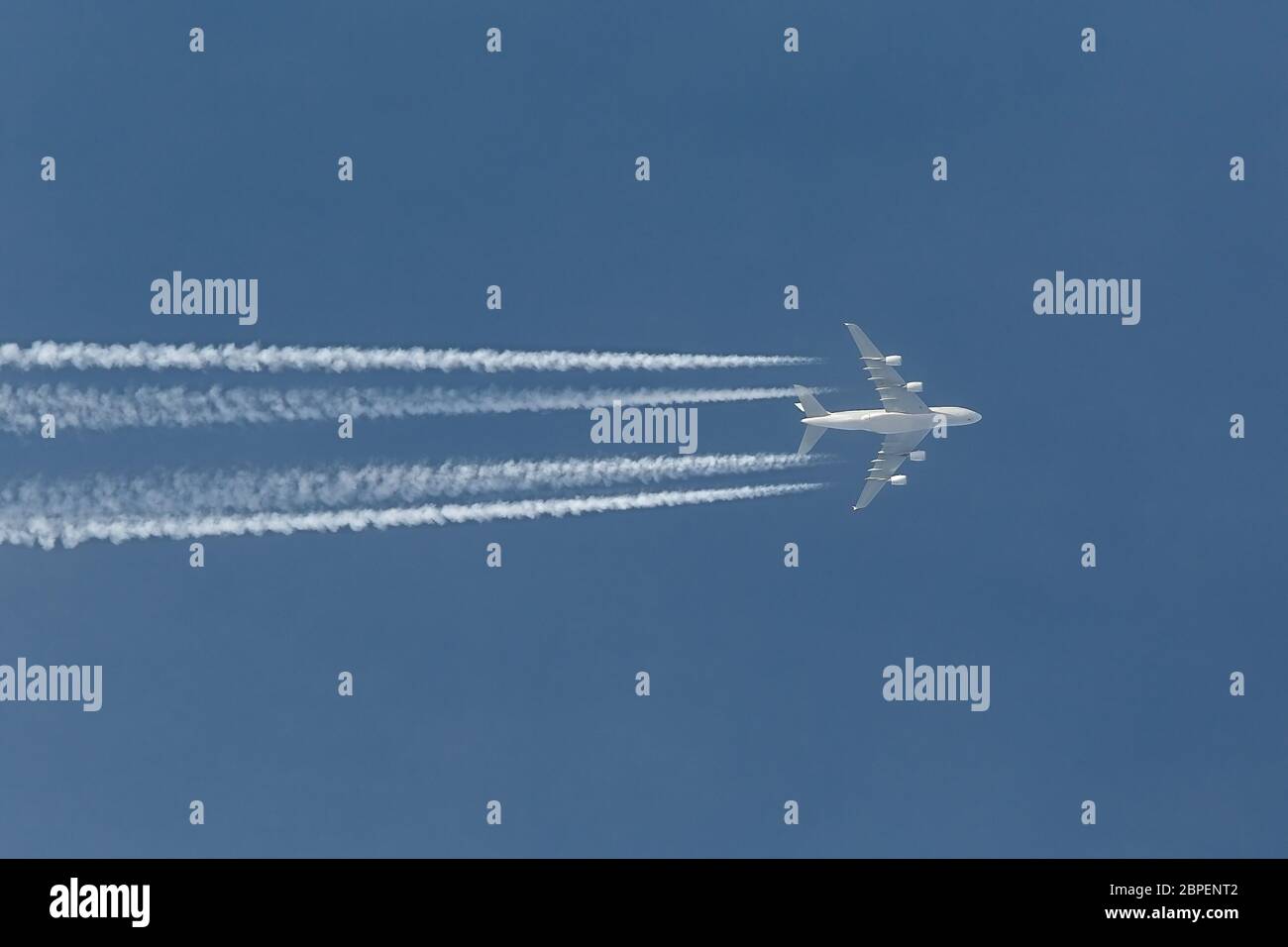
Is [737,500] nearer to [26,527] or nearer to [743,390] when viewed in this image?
[743,390]

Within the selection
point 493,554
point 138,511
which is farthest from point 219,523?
point 493,554

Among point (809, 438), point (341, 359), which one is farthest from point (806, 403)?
point (341, 359)

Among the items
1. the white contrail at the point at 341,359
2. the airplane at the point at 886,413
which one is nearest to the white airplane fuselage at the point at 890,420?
the airplane at the point at 886,413

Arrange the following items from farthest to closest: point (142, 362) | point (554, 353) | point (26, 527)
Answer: point (554, 353) → point (142, 362) → point (26, 527)

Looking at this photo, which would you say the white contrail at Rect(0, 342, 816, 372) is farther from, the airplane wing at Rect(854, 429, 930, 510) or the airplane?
the airplane wing at Rect(854, 429, 930, 510)

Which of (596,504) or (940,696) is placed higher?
(596,504)

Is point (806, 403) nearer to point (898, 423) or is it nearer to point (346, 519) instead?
point (898, 423)

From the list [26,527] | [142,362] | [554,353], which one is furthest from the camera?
[554,353]

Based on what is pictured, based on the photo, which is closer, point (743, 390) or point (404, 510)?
point (404, 510)
